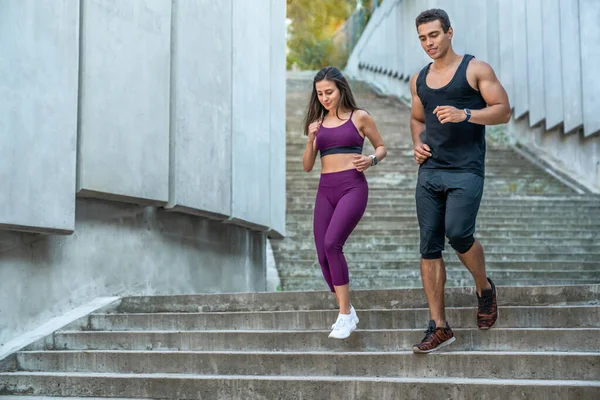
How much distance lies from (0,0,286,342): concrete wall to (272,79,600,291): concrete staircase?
3.58 feet

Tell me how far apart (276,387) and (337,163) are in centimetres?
149

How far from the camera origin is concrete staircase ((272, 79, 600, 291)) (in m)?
9.57

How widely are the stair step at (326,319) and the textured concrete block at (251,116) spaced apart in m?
2.67

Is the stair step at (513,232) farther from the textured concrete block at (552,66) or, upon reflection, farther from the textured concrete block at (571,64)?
the textured concrete block at (552,66)

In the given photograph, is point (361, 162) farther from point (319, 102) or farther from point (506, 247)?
point (506, 247)

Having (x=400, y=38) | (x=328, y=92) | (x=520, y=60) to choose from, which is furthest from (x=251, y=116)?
(x=400, y=38)

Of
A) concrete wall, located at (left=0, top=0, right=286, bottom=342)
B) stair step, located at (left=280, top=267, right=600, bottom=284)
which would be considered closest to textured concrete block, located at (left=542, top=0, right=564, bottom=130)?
stair step, located at (left=280, top=267, right=600, bottom=284)

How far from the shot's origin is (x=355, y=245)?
1055 cm

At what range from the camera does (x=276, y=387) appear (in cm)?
473

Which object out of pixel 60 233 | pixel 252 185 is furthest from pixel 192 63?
pixel 60 233

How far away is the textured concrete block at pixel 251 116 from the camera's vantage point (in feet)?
28.9

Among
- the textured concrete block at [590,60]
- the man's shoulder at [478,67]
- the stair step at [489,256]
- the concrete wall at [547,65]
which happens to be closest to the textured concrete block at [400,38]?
the concrete wall at [547,65]

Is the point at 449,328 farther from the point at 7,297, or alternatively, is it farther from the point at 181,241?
the point at 181,241

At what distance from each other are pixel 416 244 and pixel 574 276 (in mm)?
2073
